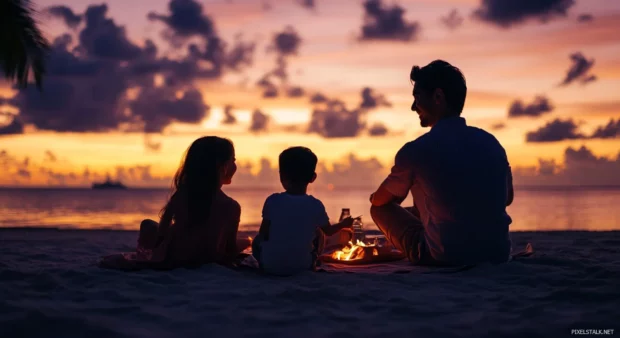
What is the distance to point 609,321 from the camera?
343 cm

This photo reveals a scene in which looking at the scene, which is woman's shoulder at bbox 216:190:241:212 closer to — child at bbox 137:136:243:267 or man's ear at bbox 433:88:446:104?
child at bbox 137:136:243:267

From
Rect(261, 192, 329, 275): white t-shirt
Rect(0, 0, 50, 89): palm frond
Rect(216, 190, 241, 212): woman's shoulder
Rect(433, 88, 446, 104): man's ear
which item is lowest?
Rect(261, 192, 329, 275): white t-shirt

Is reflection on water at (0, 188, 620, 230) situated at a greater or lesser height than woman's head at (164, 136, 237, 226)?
lesser

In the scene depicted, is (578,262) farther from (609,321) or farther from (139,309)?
(139,309)

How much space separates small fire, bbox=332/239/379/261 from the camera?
5.99 m

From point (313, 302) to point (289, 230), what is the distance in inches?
48.5

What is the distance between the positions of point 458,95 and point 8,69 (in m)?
11.5

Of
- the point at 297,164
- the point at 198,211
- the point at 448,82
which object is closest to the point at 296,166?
the point at 297,164

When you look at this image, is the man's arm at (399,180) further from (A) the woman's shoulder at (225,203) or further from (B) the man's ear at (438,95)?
(A) the woman's shoulder at (225,203)

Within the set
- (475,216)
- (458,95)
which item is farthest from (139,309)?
(458,95)

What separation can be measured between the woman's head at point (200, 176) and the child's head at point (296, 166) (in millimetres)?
666

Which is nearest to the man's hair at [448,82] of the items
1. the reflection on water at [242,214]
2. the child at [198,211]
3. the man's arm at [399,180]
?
the man's arm at [399,180]

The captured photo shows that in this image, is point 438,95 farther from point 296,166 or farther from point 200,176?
point 200,176

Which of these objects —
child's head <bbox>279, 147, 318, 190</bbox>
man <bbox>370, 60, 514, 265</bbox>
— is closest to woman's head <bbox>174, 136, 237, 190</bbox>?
child's head <bbox>279, 147, 318, 190</bbox>
